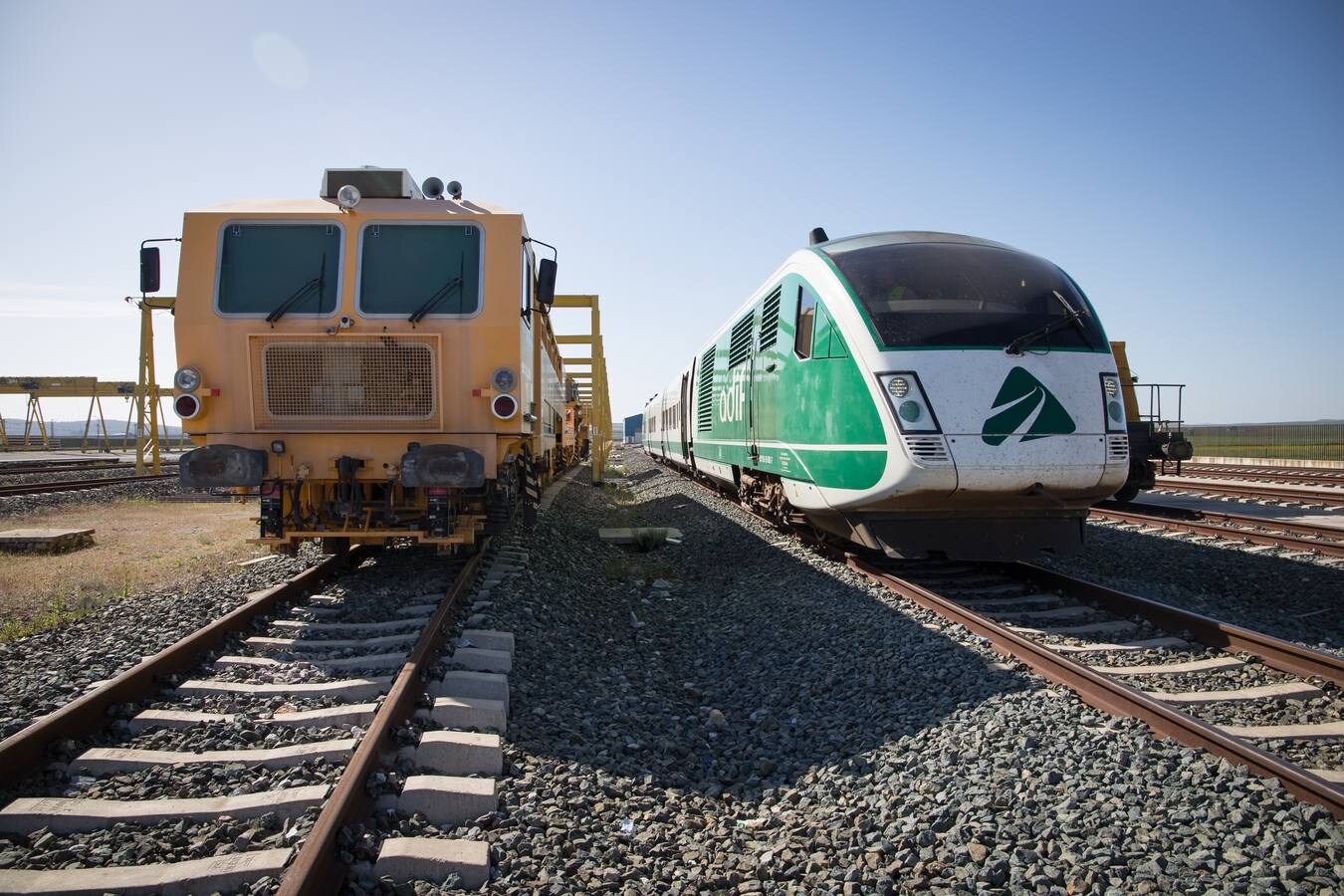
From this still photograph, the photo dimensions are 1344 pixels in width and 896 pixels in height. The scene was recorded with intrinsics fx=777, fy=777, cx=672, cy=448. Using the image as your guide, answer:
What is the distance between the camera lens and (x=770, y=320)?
338 inches

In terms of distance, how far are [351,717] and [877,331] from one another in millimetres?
4504

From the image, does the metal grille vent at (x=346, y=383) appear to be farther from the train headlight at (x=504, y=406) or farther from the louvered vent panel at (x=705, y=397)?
the louvered vent panel at (x=705, y=397)

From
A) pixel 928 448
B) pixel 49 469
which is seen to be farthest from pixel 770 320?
pixel 49 469

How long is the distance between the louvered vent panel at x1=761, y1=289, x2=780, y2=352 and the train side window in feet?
2.56

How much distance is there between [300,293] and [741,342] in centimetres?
568

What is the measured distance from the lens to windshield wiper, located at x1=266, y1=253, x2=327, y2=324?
620 cm

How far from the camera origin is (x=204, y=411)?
6195 millimetres

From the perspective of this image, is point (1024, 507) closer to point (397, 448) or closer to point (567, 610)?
point (567, 610)

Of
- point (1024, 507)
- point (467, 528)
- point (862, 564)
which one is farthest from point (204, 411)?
point (1024, 507)

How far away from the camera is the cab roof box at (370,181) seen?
22.0 feet

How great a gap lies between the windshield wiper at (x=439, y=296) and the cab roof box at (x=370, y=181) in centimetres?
102

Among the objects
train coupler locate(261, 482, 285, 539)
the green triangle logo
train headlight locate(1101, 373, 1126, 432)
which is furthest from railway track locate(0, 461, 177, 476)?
train headlight locate(1101, 373, 1126, 432)

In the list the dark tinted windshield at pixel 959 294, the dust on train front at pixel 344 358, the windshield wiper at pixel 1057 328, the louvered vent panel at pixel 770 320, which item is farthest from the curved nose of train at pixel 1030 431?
the dust on train front at pixel 344 358

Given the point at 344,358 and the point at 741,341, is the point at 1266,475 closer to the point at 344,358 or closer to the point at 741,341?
the point at 741,341
